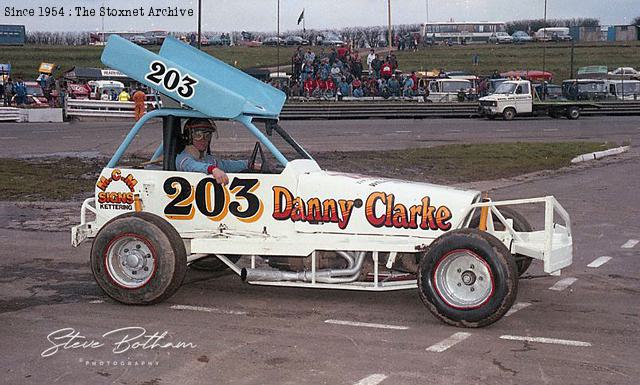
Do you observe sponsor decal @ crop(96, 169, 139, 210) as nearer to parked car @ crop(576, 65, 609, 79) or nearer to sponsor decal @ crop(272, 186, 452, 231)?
sponsor decal @ crop(272, 186, 452, 231)

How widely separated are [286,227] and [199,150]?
1.18m

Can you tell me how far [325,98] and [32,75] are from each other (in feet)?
74.0

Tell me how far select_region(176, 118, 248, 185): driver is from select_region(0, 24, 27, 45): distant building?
220 ft

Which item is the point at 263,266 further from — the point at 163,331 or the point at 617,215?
the point at 617,215

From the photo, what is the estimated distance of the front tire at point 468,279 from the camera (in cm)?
698

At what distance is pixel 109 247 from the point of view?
7895 mm

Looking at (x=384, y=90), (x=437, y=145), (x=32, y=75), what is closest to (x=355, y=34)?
(x=32, y=75)

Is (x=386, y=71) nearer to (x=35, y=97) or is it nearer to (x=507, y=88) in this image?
(x=507, y=88)

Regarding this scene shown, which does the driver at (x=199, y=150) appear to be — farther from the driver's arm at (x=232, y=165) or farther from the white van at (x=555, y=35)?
the white van at (x=555, y=35)

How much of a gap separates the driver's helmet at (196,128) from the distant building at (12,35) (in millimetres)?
67193

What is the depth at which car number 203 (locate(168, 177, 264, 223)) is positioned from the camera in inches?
315

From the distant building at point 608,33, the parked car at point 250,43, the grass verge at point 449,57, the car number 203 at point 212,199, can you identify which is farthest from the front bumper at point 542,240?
the distant building at point 608,33

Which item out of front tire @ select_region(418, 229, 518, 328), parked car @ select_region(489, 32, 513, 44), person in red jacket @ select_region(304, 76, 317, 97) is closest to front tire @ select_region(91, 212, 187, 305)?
front tire @ select_region(418, 229, 518, 328)

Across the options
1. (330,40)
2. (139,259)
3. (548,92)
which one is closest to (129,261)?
(139,259)
